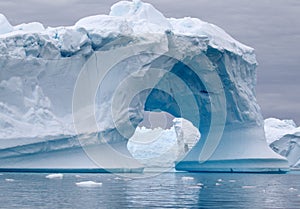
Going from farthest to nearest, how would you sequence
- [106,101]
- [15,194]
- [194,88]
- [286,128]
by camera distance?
[286,128]
[194,88]
[106,101]
[15,194]

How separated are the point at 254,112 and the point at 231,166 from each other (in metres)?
2.51

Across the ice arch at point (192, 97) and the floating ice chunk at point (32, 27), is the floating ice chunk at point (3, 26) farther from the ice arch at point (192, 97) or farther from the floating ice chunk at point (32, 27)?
the ice arch at point (192, 97)

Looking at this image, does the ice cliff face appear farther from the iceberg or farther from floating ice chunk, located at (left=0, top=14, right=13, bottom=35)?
floating ice chunk, located at (left=0, top=14, right=13, bottom=35)

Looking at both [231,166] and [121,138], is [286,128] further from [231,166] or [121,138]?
[121,138]

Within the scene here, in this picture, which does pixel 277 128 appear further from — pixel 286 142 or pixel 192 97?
pixel 192 97

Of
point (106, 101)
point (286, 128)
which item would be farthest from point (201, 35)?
point (286, 128)

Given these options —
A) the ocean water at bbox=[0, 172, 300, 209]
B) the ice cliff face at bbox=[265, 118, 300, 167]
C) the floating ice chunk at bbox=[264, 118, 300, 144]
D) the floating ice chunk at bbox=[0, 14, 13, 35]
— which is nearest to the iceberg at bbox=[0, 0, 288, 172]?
the floating ice chunk at bbox=[0, 14, 13, 35]

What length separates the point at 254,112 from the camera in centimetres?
2986

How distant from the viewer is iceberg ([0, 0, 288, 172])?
936 inches

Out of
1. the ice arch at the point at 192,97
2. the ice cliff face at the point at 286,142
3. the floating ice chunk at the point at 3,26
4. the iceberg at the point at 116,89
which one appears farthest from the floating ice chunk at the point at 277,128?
the floating ice chunk at the point at 3,26

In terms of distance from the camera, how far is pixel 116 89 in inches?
1007

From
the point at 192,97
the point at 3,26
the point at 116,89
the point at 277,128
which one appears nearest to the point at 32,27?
the point at 3,26

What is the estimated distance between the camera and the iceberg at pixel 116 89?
23781 mm

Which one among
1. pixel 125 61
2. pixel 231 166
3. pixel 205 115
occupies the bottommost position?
pixel 231 166
